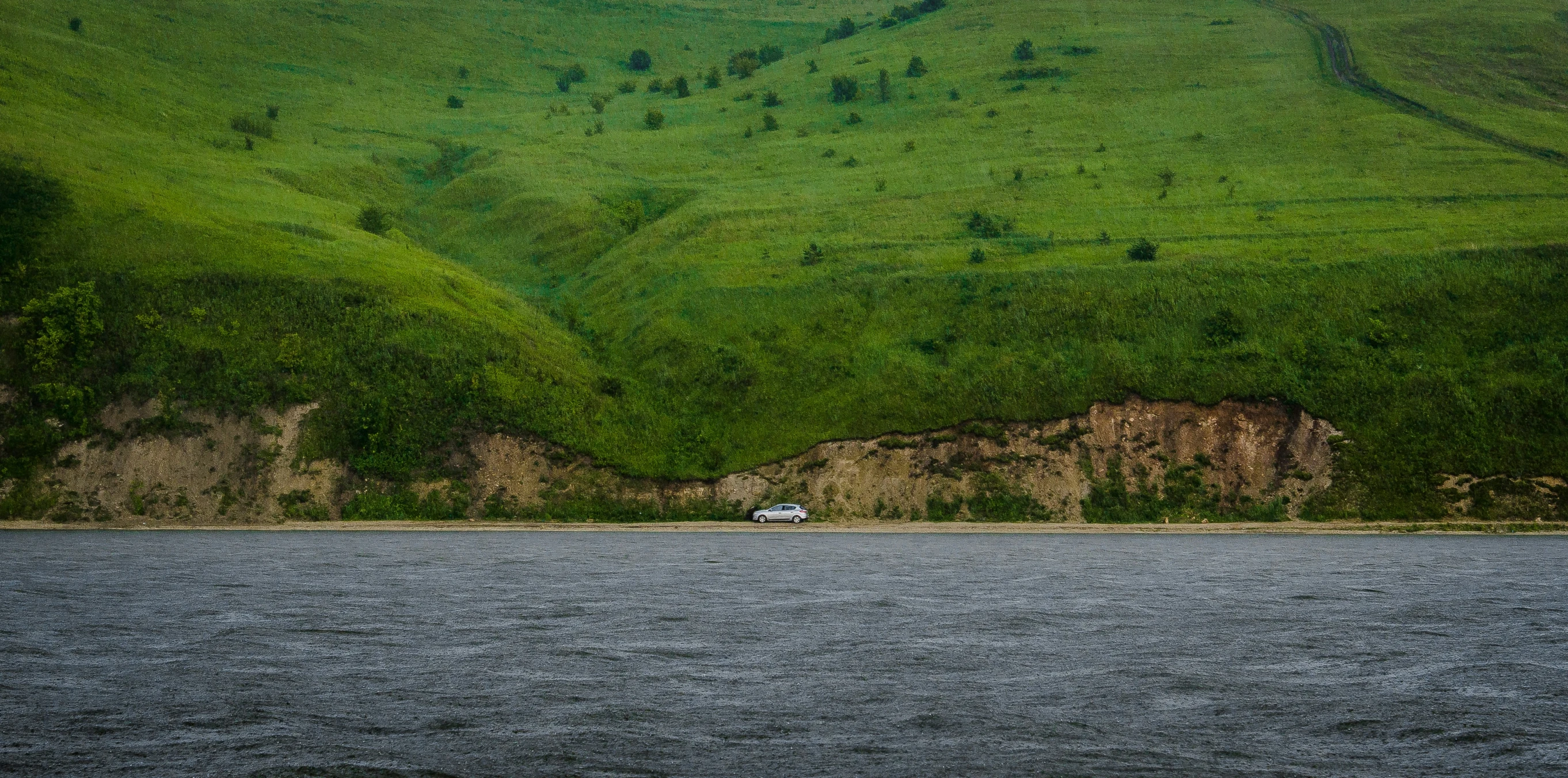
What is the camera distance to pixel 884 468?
302ft

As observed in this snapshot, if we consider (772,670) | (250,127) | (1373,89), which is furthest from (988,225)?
(772,670)

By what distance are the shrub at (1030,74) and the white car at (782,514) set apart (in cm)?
10393

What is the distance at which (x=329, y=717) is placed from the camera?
23.4m

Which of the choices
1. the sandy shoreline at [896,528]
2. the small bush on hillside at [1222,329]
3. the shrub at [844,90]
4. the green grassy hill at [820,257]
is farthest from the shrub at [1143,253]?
the shrub at [844,90]

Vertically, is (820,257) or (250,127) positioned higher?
(250,127)

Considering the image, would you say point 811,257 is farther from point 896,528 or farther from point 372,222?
point 372,222

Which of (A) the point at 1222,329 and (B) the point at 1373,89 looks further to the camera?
(B) the point at 1373,89

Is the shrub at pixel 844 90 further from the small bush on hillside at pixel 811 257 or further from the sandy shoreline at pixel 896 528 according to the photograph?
the sandy shoreline at pixel 896 528

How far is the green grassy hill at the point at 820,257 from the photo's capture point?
91188 mm

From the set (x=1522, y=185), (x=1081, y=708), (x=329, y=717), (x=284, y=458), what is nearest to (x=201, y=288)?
(x=284, y=458)

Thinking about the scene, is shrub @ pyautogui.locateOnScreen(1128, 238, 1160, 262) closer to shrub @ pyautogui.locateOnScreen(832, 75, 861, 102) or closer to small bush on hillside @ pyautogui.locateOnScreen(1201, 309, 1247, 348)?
small bush on hillside @ pyautogui.locateOnScreen(1201, 309, 1247, 348)

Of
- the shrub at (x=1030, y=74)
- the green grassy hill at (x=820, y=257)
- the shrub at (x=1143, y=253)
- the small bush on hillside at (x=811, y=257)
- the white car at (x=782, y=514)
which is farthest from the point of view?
the shrub at (x=1030, y=74)

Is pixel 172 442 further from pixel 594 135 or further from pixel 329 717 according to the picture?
pixel 594 135

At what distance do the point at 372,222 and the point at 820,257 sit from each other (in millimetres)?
46079
